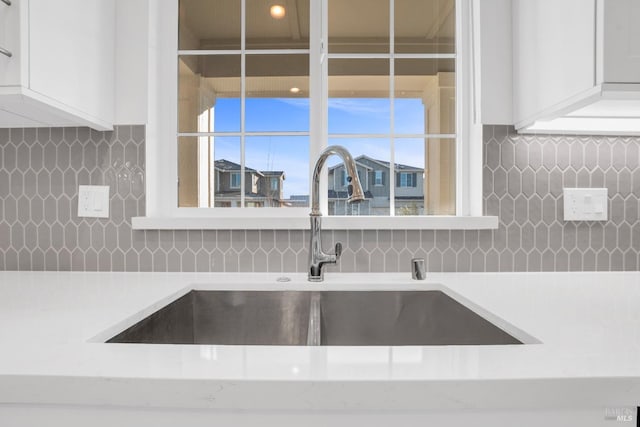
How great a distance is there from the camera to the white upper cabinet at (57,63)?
0.98 m

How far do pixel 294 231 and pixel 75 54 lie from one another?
84 cm

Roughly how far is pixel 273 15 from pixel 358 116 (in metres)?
0.50

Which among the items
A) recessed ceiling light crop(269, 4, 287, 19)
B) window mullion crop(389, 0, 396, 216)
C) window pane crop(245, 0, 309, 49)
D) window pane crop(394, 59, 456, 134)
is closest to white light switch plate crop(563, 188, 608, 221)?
window pane crop(394, 59, 456, 134)


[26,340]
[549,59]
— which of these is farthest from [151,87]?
[549,59]

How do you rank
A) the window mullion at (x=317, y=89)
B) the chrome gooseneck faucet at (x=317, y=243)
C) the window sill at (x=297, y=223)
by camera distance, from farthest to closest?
the window mullion at (x=317, y=89), the window sill at (x=297, y=223), the chrome gooseneck faucet at (x=317, y=243)

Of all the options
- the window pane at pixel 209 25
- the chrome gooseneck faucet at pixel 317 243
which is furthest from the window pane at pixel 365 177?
the window pane at pixel 209 25

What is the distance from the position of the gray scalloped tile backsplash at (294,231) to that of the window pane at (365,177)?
165 mm

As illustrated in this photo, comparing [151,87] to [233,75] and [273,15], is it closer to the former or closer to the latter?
[233,75]

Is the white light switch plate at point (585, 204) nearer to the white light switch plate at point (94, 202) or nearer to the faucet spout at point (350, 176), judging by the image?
the faucet spout at point (350, 176)

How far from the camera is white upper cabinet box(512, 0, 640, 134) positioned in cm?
100

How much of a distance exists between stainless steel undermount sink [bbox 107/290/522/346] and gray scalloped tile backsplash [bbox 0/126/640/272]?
19 cm

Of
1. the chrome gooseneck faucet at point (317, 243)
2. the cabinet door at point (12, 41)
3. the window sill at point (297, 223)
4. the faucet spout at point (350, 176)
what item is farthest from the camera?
the window sill at point (297, 223)

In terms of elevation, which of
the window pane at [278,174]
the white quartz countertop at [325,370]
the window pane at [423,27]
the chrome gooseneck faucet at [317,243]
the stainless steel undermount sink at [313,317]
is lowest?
the stainless steel undermount sink at [313,317]

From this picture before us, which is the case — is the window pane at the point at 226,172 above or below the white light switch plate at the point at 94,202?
above
